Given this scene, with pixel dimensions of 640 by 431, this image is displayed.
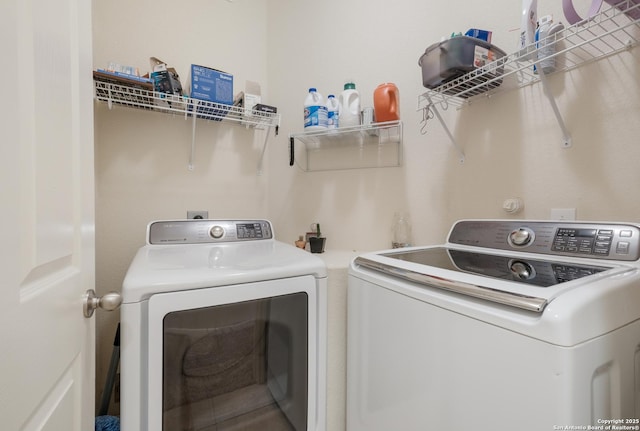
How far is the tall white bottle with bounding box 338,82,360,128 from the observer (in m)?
1.75

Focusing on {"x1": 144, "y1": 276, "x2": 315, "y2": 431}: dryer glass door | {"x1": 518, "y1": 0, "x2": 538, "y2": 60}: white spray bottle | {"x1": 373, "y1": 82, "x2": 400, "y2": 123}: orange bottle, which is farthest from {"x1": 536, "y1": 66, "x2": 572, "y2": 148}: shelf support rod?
{"x1": 144, "y1": 276, "x2": 315, "y2": 431}: dryer glass door

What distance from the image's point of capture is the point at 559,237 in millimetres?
1021

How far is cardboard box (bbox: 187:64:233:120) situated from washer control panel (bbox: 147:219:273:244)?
73 cm

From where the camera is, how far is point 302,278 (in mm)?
1134

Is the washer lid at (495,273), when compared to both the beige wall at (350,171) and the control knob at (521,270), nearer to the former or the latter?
the control knob at (521,270)

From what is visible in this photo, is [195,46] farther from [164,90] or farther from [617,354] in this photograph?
[617,354]

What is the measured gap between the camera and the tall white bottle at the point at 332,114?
1800 mm

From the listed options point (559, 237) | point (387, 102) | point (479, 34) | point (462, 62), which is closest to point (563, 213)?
point (559, 237)

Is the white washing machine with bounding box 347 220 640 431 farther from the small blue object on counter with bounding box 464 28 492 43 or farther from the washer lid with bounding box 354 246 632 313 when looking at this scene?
the small blue object on counter with bounding box 464 28 492 43

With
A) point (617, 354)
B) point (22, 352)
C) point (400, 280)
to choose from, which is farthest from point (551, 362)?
point (22, 352)

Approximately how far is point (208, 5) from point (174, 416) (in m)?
2.52

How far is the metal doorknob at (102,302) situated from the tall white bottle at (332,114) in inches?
57.1

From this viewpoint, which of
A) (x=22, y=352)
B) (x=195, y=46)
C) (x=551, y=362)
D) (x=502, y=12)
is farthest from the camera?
(x=195, y=46)

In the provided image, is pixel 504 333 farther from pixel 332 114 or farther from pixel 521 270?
pixel 332 114
